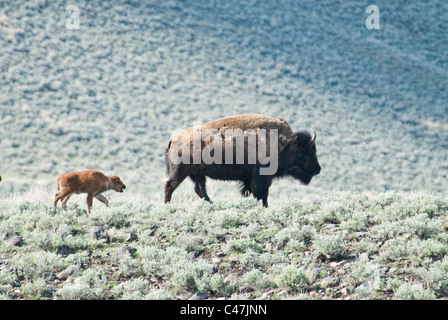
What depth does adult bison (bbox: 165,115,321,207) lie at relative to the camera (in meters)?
9.79

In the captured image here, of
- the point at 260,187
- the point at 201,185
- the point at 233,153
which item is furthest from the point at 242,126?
the point at 201,185

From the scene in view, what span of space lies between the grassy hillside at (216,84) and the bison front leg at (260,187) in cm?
1442

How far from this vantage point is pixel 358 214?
8188mm

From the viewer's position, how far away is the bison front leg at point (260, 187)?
9.98 meters

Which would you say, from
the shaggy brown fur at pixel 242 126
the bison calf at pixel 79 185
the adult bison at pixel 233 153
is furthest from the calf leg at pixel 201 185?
the bison calf at pixel 79 185

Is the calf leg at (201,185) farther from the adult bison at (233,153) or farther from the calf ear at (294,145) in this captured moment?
the calf ear at (294,145)

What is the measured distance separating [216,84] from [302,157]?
83.1ft

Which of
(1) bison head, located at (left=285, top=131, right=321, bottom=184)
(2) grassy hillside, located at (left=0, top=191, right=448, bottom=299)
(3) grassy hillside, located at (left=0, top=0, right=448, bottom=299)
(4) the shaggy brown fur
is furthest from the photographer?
(1) bison head, located at (left=285, top=131, right=321, bottom=184)

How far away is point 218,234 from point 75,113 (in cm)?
2345

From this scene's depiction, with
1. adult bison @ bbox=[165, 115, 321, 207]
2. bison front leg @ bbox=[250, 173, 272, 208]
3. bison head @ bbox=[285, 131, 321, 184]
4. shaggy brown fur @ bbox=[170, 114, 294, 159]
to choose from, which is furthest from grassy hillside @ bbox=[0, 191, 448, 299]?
bison head @ bbox=[285, 131, 321, 184]

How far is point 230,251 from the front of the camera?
23.6ft

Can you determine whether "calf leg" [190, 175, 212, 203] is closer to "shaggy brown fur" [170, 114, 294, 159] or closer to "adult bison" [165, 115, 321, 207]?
"adult bison" [165, 115, 321, 207]

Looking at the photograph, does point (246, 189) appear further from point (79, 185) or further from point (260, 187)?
point (79, 185)

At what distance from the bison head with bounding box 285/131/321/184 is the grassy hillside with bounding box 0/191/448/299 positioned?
58.4 inches
